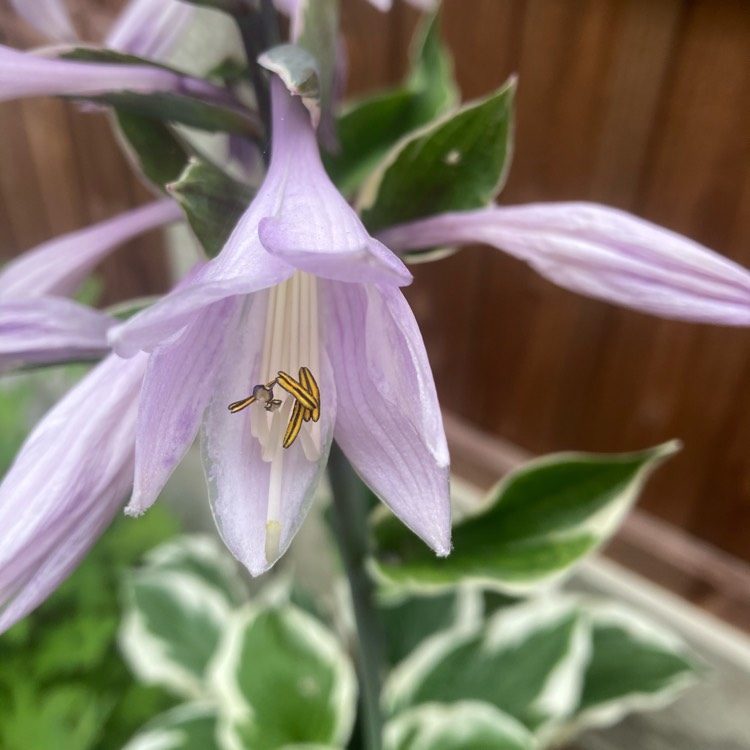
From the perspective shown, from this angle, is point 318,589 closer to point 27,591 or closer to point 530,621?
point 530,621

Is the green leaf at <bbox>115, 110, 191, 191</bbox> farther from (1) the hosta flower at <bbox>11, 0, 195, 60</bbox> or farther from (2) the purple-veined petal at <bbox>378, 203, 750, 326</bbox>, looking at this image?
(2) the purple-veined petal at <bbox>378, 203, 750, 326</bbox>

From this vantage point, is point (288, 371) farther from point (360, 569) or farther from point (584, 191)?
point (584, 191)

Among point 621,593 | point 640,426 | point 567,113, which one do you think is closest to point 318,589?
point 621,593

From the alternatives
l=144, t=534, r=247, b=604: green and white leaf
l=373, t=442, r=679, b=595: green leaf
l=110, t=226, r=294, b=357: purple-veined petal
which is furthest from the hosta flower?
l=144, t=534, r=247, b=604: green and white leaf

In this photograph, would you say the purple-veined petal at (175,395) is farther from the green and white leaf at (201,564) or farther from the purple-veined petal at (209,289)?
the green and white leaf at (201,564)

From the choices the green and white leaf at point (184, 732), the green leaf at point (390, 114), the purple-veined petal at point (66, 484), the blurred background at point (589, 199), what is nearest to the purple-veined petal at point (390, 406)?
the purple-veined petal at point (66, 484)

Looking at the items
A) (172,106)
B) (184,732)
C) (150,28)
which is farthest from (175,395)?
(184,732)

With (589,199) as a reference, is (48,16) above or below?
above
